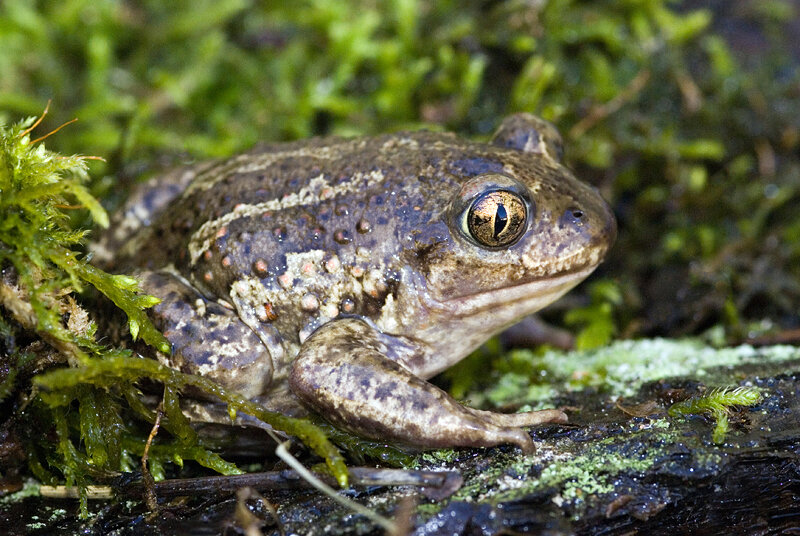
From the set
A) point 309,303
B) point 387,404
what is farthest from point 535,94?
point 387,404

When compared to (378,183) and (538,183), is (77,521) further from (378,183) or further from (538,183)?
(538,183)

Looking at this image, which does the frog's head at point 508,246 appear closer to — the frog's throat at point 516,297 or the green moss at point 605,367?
the frog's throat at point 516,297

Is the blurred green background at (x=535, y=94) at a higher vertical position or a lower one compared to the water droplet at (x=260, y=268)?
higher

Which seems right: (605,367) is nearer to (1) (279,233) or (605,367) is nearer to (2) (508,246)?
(2) (508,246)

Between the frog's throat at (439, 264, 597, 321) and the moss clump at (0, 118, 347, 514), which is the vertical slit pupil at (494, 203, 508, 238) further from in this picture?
the moss clump at (0, 118, 347, 514)

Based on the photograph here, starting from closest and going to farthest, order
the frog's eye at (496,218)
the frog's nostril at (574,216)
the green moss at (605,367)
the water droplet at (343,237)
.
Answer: the frog's eye at (496,218), the frog's nostril at (574,216), the water droplet at (343,237), the green moss at (605,367)

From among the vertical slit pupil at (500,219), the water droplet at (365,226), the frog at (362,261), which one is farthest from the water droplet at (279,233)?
the vertical slit pupil at (500,219)
